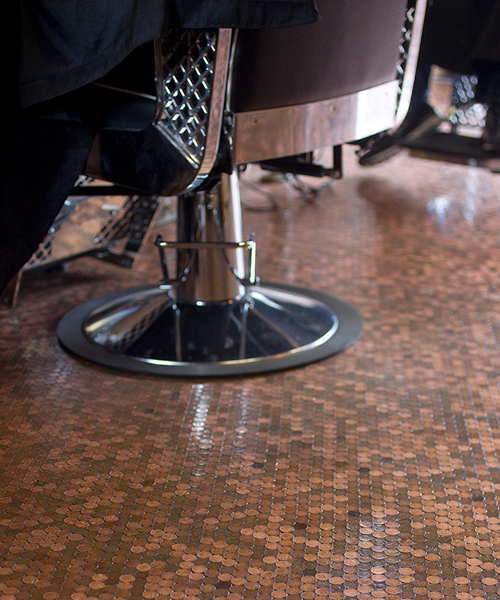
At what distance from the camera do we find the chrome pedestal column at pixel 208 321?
155 centimetres

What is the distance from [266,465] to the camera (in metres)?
1.22

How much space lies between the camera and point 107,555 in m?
Result: 1.00

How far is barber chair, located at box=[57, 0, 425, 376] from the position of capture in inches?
47.3

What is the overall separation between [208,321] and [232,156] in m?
0.46

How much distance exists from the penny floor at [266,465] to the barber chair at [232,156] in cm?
7

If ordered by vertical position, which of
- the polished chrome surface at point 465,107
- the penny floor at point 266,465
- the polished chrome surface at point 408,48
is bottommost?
the penny floor at point 266,465

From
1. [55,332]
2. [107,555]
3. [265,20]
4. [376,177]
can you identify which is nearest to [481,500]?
[107,555]

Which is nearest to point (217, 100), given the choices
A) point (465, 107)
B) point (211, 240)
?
point (211, 240)

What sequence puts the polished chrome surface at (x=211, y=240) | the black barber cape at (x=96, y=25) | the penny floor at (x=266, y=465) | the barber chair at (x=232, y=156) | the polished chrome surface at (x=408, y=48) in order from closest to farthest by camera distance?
1. the penny floor at (x=266, y=465)
2. the black barber cape at (x=96, y=25)
3. the barber chair at (x=232, y=156)
4. the polished chrome surface at (x=408, y=48)
5. the polished chrome surface at (x=211, y=240)

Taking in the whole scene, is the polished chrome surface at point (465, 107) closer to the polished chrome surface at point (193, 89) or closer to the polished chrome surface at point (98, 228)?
the polished chrome surface at point (98, 228)

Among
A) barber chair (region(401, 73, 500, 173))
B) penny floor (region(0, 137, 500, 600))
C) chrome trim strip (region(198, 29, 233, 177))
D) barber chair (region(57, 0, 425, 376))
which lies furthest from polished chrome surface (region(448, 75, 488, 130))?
chrome trim strip (region(198, 29, 233, 177))

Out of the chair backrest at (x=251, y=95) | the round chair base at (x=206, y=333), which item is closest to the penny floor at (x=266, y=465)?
the round chair base at (x=206, y=333)

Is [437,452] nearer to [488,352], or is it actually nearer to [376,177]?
[488,352]

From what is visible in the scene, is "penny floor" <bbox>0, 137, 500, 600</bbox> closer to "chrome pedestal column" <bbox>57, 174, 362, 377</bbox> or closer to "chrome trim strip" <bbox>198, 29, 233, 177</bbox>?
"chrome pedestal column" <bbox>57, 174, 362, 377</bbox>
